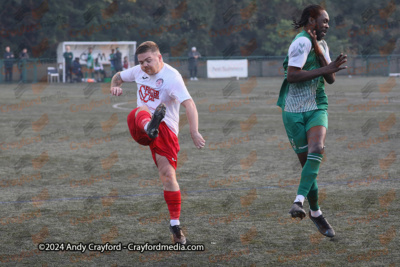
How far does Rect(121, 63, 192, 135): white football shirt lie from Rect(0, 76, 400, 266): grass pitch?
3.45ft

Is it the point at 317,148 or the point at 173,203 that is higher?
the point at 317,148

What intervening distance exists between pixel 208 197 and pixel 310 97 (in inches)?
81.8

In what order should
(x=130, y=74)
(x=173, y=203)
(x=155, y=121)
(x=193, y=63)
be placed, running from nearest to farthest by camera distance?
(x=155, y=121) → (x=173, y=203) → (x=130, y=74) → (x=193, y=63)

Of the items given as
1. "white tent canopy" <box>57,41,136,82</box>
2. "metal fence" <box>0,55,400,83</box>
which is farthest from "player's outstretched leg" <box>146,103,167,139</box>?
"white tent canopy" <box>57,41,136,82</box>

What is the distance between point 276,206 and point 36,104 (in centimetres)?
1763

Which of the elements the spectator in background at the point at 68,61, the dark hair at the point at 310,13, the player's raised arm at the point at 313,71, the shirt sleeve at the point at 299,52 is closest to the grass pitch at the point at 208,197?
the player's raised arm at the point at 313,71

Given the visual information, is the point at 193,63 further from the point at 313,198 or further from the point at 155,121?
the point at 155,121

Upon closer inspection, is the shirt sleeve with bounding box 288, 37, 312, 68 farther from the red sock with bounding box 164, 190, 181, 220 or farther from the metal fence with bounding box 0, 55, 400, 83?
the metal fence with bounding box 0, 55, 400, 83

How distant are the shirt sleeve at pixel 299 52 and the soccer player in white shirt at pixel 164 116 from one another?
948mm

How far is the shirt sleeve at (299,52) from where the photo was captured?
18.9 feet

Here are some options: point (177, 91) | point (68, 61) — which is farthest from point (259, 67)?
point (177, 91)

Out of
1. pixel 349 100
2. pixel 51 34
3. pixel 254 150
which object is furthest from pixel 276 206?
pixel 51 34

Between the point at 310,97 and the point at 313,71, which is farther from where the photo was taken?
the point at 310,97

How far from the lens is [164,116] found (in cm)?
554
